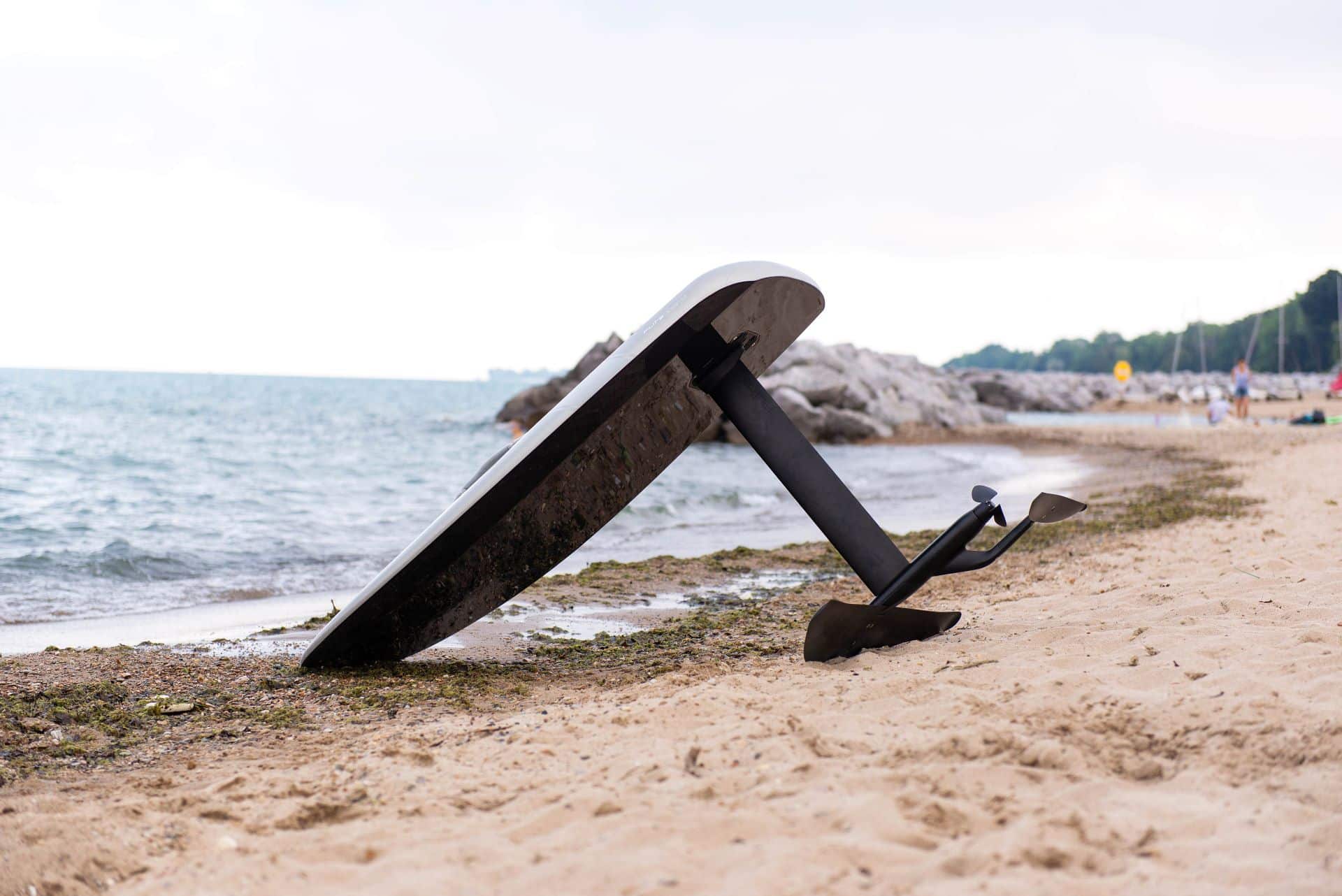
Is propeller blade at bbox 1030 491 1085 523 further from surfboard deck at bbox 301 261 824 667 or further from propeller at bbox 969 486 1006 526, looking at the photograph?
surfboard deck at bbox 301 261 824 667

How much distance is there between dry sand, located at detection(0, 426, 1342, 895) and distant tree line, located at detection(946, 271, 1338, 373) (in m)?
74.9

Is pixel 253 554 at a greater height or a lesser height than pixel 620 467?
lesser

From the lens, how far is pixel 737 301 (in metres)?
4.05

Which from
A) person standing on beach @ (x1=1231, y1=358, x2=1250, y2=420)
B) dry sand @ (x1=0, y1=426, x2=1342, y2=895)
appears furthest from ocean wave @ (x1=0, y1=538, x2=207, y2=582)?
person standing on beach @ (x1=1231, y1=358, x2=1250, y2=420)

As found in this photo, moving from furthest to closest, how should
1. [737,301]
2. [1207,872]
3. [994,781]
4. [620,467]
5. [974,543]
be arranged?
[974,543]
[620,467]
[737,301]
[994,781]
[1207,872]

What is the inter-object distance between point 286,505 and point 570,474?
33.7 ft

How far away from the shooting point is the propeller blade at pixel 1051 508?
3836 millimetres

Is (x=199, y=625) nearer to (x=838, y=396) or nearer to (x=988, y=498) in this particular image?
(x=988, y=498)

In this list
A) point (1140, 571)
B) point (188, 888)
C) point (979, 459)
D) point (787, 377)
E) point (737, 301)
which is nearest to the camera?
point (188, 888)

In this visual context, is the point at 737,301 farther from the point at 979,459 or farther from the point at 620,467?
the point at 979,459

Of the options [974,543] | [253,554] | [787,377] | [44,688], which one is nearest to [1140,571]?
[974,543]

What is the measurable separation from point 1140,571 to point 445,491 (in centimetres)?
1223

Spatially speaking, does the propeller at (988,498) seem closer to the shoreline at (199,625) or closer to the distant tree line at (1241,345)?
the shoreline at (199,625)

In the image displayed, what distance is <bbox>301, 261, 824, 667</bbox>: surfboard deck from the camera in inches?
153
